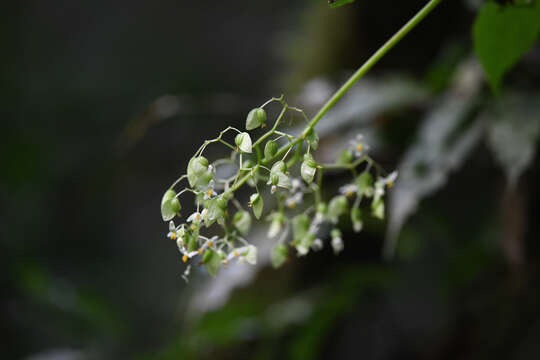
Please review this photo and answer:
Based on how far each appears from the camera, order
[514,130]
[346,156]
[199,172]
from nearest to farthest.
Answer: [199,172] → [346,156] → [514,130]

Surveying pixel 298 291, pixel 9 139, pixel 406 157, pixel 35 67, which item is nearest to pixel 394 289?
pixel 298 291

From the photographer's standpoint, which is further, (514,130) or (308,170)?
(514,130)

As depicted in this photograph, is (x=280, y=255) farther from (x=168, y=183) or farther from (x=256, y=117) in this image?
(x=168, y=183)

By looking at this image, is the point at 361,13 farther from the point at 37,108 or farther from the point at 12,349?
the point at 37,108

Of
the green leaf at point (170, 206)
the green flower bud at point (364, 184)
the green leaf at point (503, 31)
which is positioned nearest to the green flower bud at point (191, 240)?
the green leaf at point (170, 206)

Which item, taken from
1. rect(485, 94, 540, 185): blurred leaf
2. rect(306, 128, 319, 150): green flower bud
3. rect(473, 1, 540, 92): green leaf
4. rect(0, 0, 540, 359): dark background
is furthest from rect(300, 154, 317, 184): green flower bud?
rect(0, 0, 540, 359): dark background

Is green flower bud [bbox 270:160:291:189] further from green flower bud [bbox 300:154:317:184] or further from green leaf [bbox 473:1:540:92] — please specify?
green leaf [bbox 473:1:540:92]

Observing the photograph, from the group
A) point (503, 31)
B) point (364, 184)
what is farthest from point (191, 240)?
point (503, 31)
